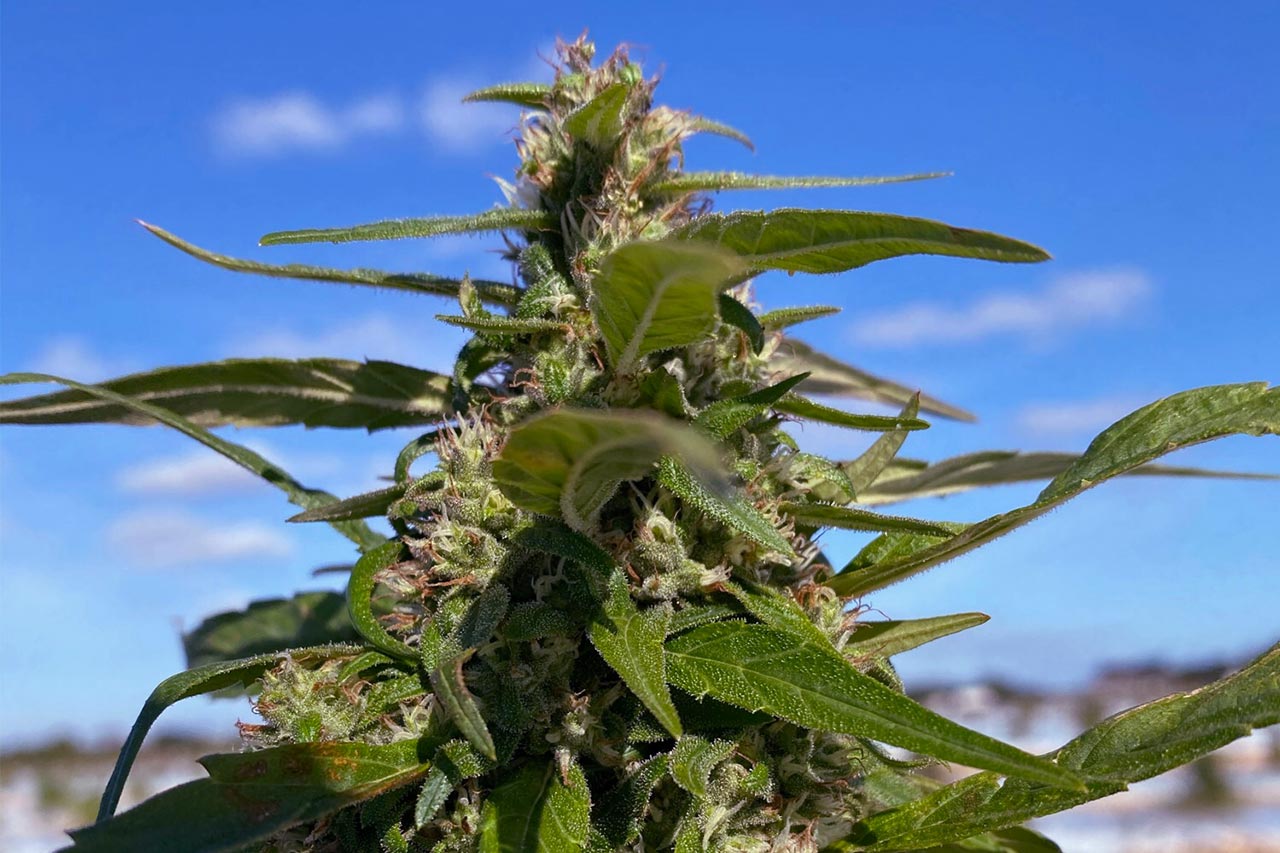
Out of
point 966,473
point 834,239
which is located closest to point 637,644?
point 834,239

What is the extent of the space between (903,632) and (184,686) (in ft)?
3.82

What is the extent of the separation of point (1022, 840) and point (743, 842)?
104cm

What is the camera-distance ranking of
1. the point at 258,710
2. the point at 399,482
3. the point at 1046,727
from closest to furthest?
the point at 258,710
the point at 399,482
the point at 1046,727

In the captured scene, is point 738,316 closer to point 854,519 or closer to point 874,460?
point 854,519

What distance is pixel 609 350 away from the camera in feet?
4.75

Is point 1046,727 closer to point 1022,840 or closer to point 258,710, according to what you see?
point 1022,840

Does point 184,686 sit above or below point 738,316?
below

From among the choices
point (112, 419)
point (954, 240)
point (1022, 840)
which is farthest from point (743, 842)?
point (112, 419)

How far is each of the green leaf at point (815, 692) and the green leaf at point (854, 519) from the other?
310mm

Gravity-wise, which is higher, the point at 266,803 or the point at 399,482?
the point at 399,482

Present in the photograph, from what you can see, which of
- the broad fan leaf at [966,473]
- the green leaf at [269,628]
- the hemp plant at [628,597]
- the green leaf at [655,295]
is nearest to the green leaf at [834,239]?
the hemp plant at [628,597]

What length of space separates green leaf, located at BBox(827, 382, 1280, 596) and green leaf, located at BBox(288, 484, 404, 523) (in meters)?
→ 0.77

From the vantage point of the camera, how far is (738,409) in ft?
4.79

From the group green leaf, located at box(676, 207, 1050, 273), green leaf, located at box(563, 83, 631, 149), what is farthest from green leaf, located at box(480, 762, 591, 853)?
green leaf, located at box(563, 83, 631, 149)
